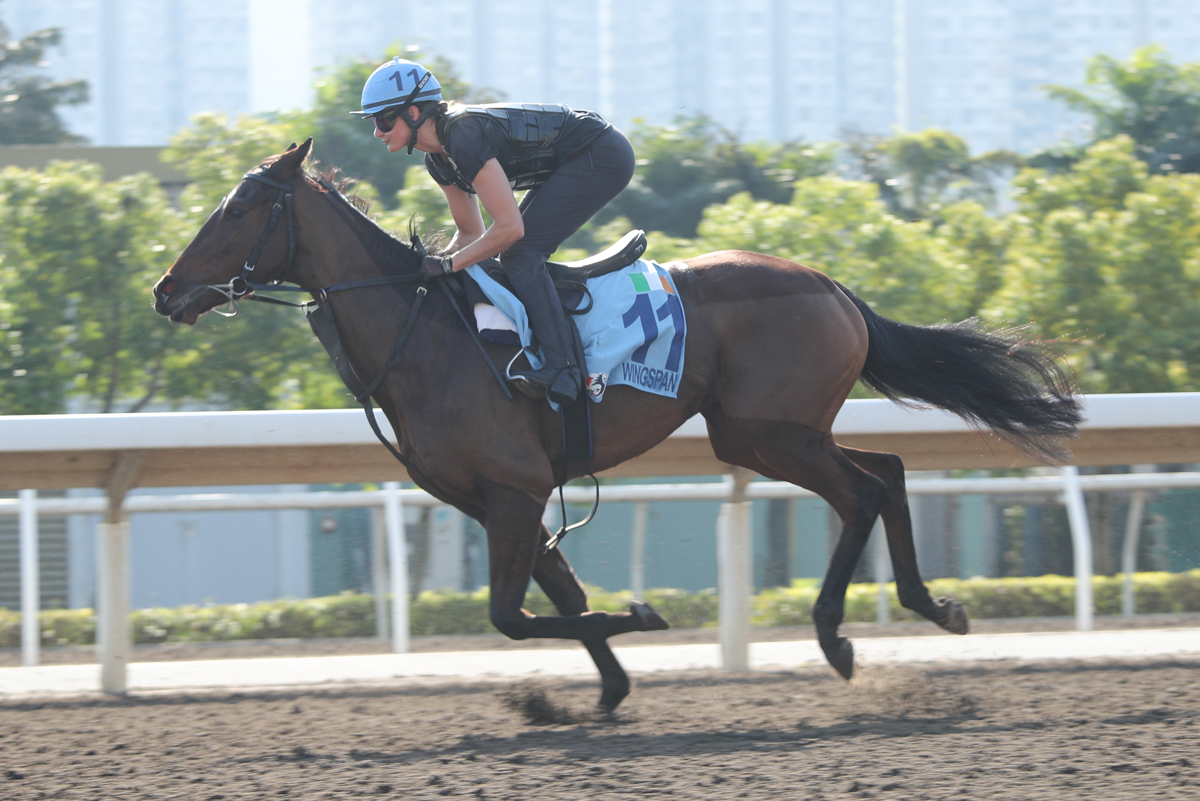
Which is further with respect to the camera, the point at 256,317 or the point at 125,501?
the point at 256,317

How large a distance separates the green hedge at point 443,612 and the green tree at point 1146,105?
10150 millimetres

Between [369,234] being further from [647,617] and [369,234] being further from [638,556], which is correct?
[638,556]

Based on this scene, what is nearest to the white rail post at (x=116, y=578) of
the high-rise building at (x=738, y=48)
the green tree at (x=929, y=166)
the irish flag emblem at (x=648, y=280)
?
the irish flag emblem at (x=648, y=280)

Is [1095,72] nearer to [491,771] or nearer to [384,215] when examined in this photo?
[384,215]

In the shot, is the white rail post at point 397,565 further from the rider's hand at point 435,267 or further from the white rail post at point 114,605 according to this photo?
the rider's hand at point 435,267

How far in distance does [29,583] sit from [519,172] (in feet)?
11.6

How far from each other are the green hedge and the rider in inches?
116

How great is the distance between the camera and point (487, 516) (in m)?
4.10

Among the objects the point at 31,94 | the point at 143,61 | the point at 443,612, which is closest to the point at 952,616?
the point at 443,612

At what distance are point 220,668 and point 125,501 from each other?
3.23 feet

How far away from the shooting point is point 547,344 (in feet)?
13.3

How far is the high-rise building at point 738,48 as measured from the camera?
5569 cm

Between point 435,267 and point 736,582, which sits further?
point 736,582

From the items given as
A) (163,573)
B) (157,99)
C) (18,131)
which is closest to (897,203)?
(163,573)
